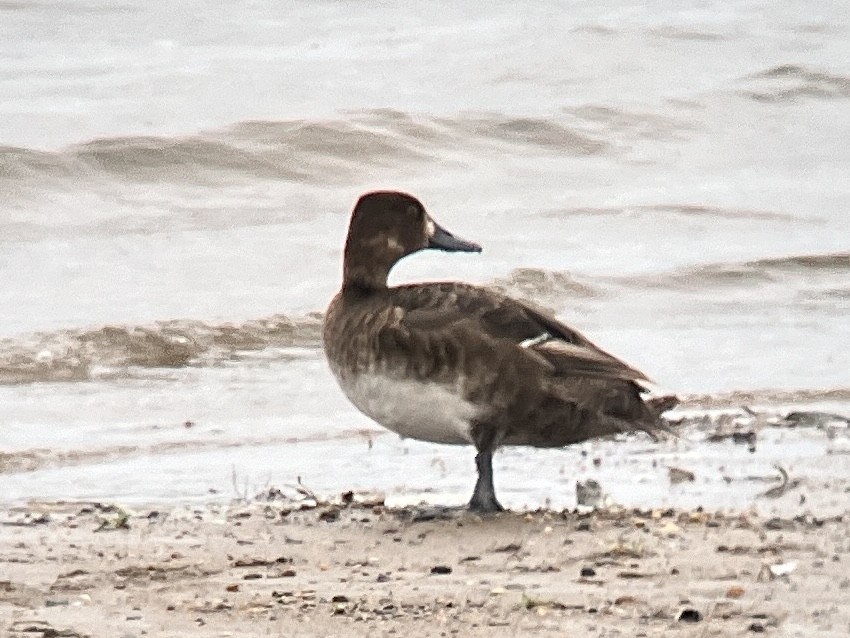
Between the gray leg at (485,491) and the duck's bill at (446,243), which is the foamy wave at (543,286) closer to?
the duck's bill at (446,243)

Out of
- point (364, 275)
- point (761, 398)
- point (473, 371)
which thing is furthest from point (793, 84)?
point (473, 371)

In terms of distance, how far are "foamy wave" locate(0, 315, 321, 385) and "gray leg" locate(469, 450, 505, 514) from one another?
412 centimetres

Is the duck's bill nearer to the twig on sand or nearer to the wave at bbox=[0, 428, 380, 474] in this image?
the twig on sand

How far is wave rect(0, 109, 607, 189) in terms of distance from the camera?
15.0m

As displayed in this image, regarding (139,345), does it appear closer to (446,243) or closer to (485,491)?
(446,243)

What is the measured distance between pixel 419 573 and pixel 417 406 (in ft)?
3.18

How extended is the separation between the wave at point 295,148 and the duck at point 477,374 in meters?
8.85

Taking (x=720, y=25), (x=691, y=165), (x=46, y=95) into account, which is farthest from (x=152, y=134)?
(x=720, y=25)

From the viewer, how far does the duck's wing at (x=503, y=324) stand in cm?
612

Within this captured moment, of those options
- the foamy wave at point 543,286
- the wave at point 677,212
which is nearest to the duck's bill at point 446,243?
the foamy wave at point 543,286

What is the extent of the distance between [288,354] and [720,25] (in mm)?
12712

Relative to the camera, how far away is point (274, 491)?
679cm

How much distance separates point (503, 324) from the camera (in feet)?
20.2

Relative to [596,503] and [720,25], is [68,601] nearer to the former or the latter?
[596,503]
